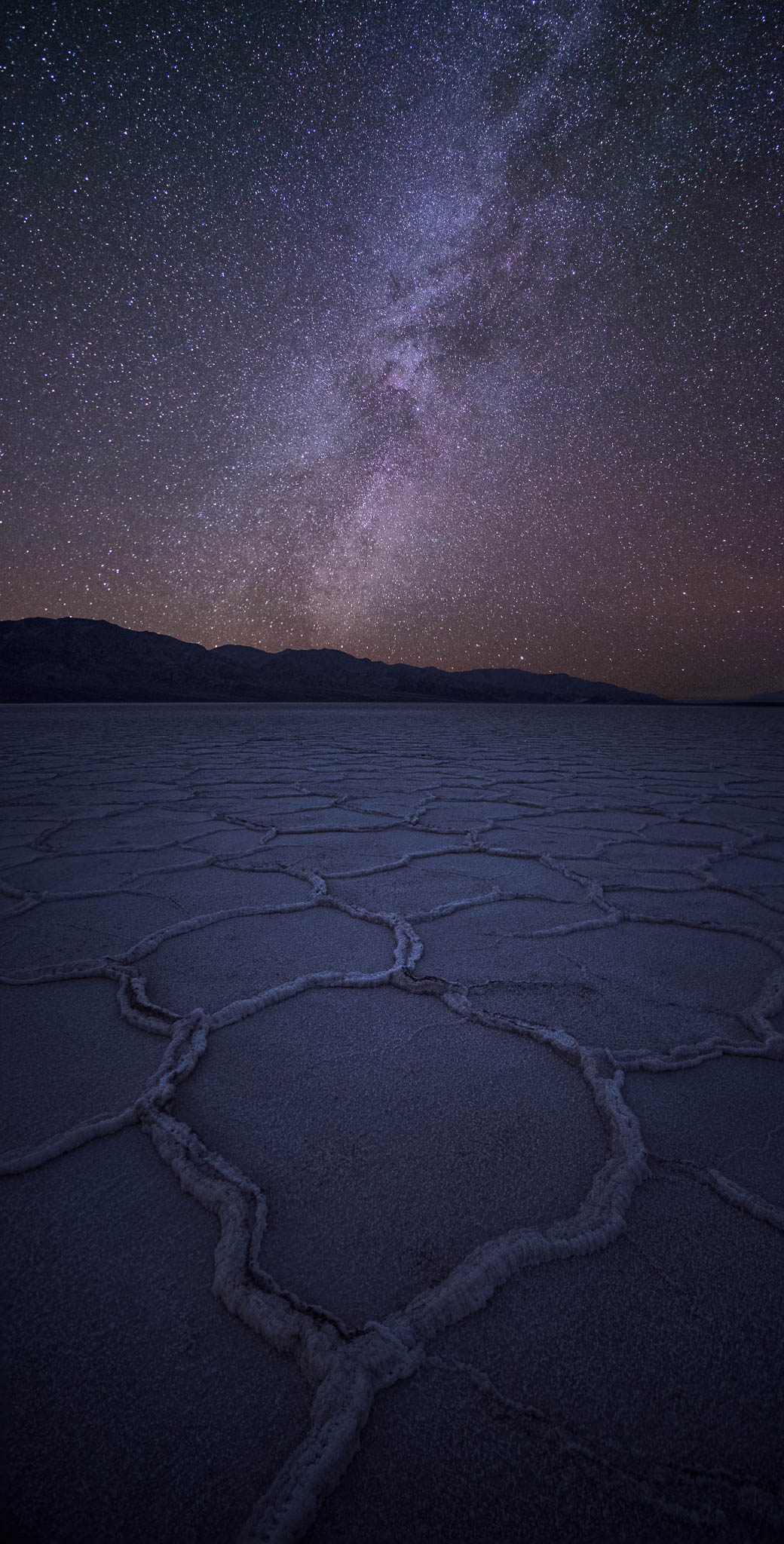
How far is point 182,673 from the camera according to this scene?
213 feet

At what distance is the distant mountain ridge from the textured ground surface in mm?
47025

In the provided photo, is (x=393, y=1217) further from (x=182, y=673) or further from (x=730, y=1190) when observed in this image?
(x=182, y=673)

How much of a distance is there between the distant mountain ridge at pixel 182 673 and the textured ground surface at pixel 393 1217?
47025 mm

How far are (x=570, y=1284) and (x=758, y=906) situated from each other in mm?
1248

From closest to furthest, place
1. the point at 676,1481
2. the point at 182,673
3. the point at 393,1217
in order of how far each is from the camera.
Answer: the point at 676,1481, the point at 393,1217, the point at 182,673

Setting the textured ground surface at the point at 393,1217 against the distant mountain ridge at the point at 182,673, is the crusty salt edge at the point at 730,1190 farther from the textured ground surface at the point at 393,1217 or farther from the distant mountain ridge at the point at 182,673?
the distant mountain ridge at the point at 182,673

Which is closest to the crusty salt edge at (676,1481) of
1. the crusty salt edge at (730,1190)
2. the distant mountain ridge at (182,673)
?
the crusty salt edge at (730,1190)

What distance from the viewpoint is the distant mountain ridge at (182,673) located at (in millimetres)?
54688

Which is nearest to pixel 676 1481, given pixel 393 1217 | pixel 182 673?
pixel 393 1217

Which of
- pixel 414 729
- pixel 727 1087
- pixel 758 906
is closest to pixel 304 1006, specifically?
pixel 727 1087

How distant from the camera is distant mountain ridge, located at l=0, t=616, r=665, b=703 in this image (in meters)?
54.7

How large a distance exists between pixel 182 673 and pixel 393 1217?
68988mm

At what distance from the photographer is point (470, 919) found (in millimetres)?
1408

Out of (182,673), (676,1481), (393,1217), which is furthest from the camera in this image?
(182,673)
